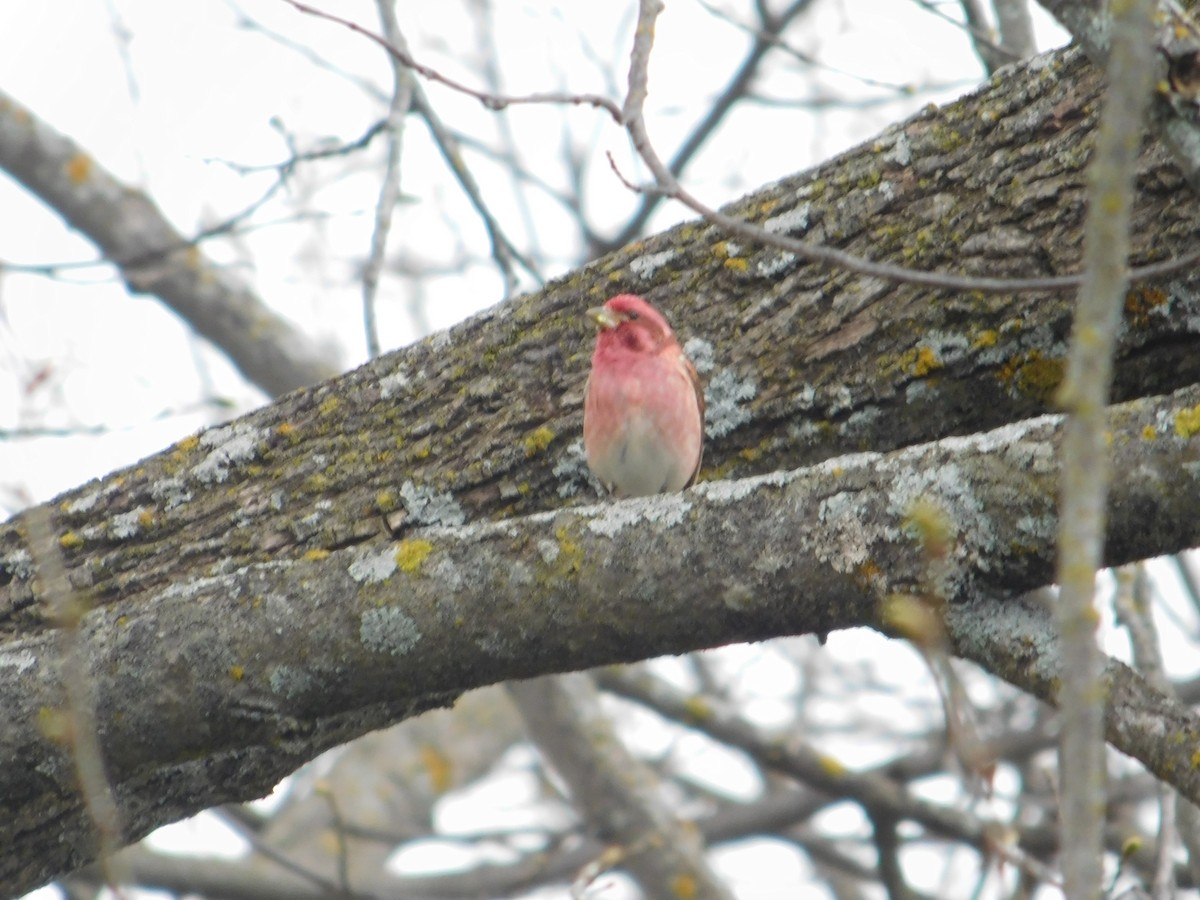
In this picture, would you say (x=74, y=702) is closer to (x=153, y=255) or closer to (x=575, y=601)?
(x=575, y=601)

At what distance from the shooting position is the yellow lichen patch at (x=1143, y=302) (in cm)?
364

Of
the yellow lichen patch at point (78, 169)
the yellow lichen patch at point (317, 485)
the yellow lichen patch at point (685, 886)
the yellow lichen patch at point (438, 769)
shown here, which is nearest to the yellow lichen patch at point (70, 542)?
the yellow lichen patch at point (317, 485)

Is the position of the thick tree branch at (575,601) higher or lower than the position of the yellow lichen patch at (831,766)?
lower

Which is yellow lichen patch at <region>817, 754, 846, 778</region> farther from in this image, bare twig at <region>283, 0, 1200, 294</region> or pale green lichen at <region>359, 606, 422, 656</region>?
bare twig at <region>283, 0, 1200, 294</region>

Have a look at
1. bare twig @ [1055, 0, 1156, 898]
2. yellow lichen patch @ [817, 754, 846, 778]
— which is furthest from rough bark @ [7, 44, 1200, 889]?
yellow lichen patch @ [817, 754, 846, 778]

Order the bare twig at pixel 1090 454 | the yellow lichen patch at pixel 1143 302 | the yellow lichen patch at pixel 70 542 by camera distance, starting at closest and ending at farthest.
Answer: the bare twig at pixel 1090 454 < the yellow lichen patch at pixel 1143 302 < the yellow lichen patch at pixel 70 542

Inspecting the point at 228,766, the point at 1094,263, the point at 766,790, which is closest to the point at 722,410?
the point at 228,766

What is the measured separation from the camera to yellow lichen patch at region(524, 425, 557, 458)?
4301 mm

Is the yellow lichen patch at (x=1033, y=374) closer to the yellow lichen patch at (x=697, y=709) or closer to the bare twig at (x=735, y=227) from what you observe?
the bare twig at (x=735, y=227)

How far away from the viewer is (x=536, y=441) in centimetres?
431

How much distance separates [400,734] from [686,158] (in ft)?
19.2

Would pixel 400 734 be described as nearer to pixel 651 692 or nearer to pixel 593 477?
pixel 651 692

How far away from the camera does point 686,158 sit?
829 cm

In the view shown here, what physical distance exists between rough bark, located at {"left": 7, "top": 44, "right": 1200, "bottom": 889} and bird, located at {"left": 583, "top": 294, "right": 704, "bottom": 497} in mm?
76
